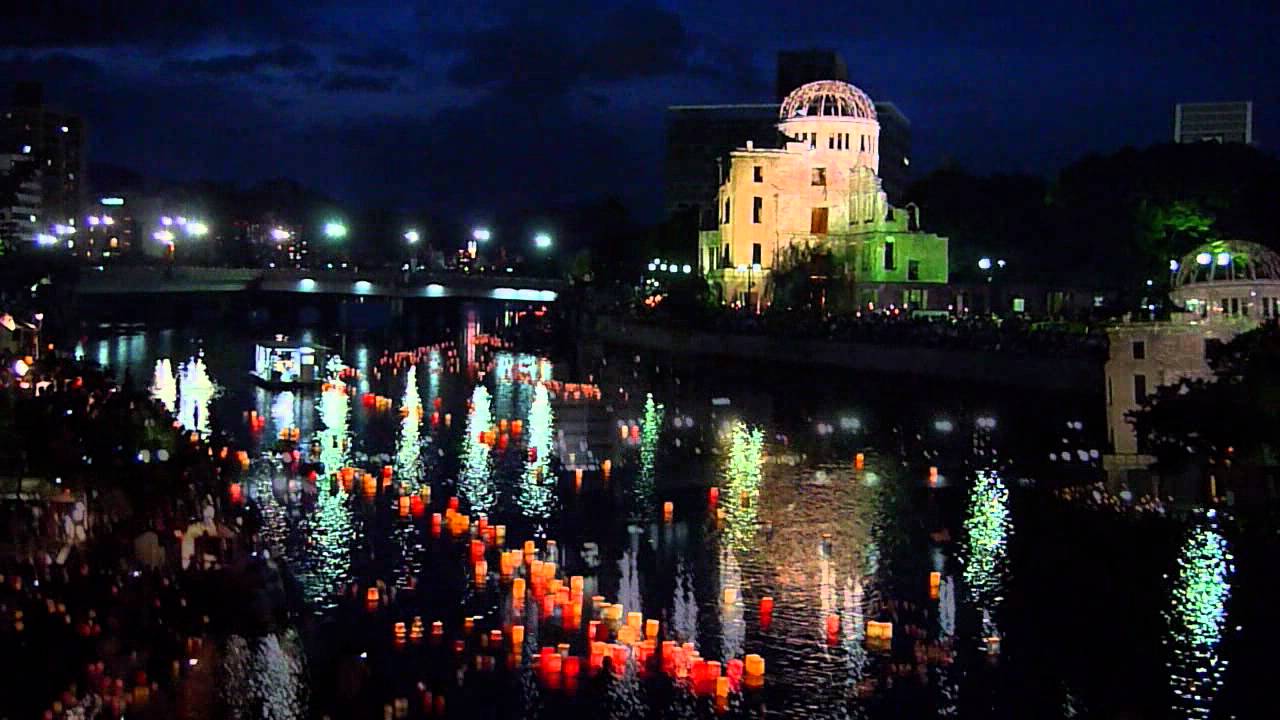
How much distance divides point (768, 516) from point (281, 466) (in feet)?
65.3

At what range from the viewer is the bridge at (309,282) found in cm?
12469

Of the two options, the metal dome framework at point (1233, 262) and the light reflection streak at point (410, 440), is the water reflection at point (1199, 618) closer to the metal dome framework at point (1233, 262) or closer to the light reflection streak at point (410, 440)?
the metal dome framework at point (1233, 262)

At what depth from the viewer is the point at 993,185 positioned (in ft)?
448

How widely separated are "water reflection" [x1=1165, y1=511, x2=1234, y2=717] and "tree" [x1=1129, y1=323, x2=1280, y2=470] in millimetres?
2173

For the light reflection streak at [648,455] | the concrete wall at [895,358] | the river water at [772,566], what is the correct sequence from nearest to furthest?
1. the river water at [772,566]
2. the light reflection streak at [648,455]
3. the concrete wall at [895,358]

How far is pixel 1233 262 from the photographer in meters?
66.2

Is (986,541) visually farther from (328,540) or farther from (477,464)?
(477,464)

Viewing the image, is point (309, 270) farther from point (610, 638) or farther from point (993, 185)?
point (610, 638)

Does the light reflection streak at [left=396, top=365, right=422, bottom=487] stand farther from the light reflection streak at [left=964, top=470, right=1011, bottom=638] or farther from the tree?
the tree

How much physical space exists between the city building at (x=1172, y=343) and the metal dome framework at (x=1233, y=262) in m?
0.92

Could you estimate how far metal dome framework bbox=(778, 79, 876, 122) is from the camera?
139m

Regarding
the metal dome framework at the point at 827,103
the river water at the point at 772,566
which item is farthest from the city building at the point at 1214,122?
the river water at the point at 772,566

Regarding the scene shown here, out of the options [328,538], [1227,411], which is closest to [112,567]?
[328,538]

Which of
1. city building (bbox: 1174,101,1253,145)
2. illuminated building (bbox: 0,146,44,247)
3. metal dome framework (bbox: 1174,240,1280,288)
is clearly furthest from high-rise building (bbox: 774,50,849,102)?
metal dome framework (bbox: 1174,240,1280,288)
